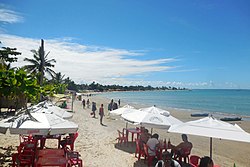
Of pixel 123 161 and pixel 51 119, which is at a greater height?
pixel 51 119

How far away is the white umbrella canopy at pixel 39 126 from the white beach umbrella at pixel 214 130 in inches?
117

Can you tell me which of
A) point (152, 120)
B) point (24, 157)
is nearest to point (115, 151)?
point (152, 120)

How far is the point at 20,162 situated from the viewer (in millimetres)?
6387

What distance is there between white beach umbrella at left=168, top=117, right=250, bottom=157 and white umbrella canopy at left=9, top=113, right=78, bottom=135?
2971 mm

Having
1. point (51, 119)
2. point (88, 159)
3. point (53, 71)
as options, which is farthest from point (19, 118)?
point (53, 71)

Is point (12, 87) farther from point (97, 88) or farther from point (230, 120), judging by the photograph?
point (97, 88)

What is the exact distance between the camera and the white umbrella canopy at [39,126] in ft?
17.2

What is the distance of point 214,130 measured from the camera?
227 inches

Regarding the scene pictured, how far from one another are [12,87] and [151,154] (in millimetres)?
5205

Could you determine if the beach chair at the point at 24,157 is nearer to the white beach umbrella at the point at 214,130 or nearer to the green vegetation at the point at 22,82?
the green vegetation at the point at 22,82

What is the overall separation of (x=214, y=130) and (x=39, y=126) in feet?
14.3

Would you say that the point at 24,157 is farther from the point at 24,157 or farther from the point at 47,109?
the point at 47,109

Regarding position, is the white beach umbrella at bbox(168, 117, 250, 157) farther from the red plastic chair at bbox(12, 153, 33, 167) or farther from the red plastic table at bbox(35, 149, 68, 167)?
the red plastic chair at bbox(12, 153, 33, 167)

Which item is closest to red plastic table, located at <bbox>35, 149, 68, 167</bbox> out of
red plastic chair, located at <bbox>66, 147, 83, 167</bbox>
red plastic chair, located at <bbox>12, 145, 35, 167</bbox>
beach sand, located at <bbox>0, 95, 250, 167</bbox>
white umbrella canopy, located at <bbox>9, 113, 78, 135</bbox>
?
red plastic chair, located at <bbox>66, 147, 83, 167</bbox>
